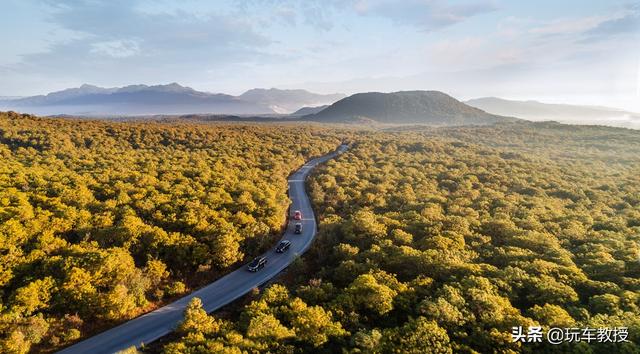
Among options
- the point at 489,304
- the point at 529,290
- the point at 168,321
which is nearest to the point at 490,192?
the point at 529,290

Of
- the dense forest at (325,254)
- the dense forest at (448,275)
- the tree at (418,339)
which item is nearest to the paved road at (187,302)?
the dense forest at (325,254)

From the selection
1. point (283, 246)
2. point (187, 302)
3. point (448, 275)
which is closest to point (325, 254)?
point (283, 246)

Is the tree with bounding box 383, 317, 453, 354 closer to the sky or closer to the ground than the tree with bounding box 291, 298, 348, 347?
closer to the sky

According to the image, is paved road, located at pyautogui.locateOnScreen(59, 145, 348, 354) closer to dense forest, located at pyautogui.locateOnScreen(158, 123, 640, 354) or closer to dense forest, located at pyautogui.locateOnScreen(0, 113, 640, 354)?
dense forest, located at pyautogui.locateOnScreen(0, 113, 640, 354)

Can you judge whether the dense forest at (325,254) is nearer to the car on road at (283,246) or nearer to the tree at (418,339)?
the tree at (418,339)

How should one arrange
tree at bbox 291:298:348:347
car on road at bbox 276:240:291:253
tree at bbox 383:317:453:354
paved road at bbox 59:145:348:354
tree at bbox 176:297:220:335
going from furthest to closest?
car on road at bbox 276:240:291:253
paved road at bbox 59:145:348:354
tree at bbox 176:297:220:335
tree at bbox 291:298:348:347
tree at bbox 383:317:453:354

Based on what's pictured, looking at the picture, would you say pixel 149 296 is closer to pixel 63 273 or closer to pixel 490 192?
pixel 63 273

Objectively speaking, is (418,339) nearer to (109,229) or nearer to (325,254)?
(325,254)

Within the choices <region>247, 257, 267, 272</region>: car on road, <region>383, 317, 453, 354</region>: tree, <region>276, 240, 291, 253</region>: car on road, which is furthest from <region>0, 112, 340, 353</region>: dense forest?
<region>383, 317, 453, 354</region>: tree
